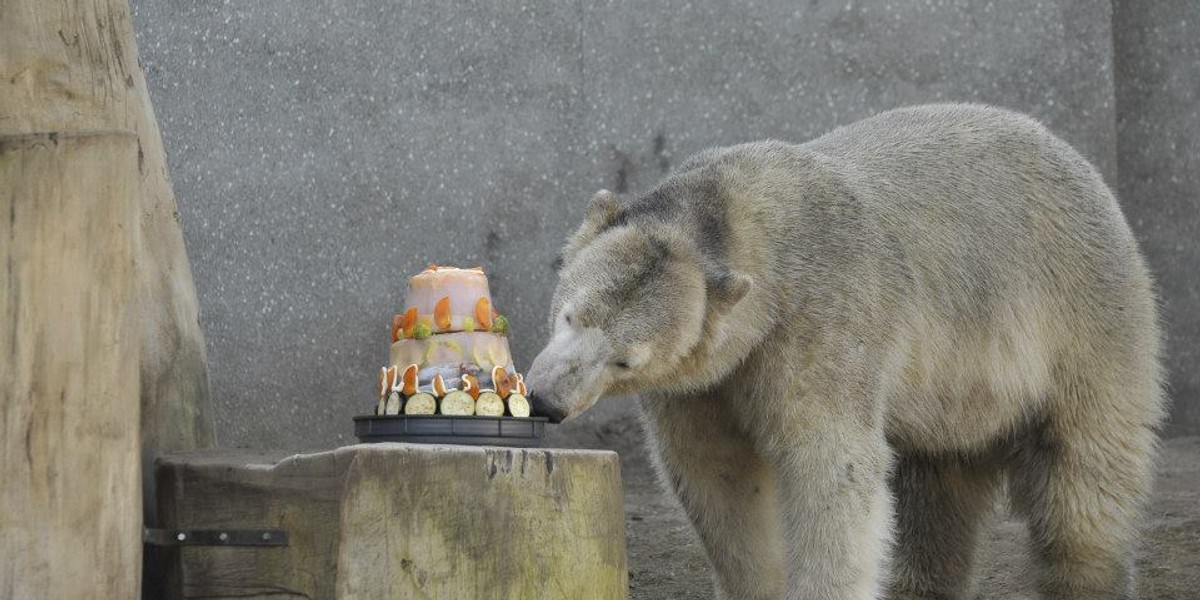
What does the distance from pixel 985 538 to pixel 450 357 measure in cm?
286

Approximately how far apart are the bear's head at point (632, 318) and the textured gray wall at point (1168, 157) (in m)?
3.54

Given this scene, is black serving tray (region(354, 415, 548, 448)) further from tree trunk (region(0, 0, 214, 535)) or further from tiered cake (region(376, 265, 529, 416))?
tree trunk (region(0, 0, 214, 535))

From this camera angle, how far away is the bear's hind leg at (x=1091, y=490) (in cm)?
490

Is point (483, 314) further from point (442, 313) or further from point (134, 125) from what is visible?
point (134, 125)

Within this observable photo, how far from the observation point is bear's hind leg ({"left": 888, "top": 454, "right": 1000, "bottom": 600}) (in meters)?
5.29

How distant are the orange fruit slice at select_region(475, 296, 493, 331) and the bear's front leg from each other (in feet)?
2.78

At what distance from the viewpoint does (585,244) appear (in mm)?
4277

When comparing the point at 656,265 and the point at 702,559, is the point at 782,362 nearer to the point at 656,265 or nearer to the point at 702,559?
the point at 656,265

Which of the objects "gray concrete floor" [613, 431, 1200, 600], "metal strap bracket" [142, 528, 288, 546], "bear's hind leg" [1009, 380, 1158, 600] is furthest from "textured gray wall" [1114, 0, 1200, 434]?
"metal strap bracket" [142, 528, 288, 546]

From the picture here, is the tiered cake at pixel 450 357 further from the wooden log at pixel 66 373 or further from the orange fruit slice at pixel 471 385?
the wooden log at pixel 66 373

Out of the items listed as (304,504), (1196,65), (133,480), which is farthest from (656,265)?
(1196,65)

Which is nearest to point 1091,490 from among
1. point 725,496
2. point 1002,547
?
point 725,496

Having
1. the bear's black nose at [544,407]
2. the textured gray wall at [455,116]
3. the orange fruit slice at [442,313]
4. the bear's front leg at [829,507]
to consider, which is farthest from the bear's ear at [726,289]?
the textured gray wall at [455,116]

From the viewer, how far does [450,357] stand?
12.6ft
